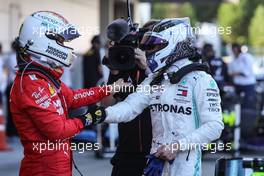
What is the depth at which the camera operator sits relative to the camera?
5.30 m

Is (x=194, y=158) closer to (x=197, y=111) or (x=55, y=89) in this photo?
(x=197, y=111)

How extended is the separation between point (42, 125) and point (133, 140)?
1.24 metres

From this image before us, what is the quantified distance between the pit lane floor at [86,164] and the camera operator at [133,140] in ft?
10.7

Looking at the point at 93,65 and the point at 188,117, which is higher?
the point at 188,117

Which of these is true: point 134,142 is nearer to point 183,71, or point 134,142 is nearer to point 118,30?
point 118,30

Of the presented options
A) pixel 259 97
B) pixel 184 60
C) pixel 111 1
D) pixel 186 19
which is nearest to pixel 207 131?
pixel 184 60

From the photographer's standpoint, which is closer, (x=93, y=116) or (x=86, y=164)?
(x=93, y=116)

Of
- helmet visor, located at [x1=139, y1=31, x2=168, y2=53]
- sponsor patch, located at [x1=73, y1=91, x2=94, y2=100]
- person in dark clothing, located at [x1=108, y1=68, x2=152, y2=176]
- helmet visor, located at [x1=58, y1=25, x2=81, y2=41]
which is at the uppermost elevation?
helmet visor, located at [x1=58, y1=25, x2=81, y2=41]

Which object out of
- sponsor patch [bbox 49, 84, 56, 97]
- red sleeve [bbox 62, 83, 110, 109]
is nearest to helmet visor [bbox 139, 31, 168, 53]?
red sleeve [bbox 62, 83, 110, 109]

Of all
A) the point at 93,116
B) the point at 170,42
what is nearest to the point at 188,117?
the point at 170,42

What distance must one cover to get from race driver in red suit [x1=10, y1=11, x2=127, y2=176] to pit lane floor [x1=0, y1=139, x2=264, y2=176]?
4304mm

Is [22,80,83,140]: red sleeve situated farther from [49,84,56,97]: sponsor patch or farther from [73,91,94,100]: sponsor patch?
[73,91,94,100]: sponsor patch

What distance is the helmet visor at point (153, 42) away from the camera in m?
4.54

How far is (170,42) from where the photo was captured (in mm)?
4508
